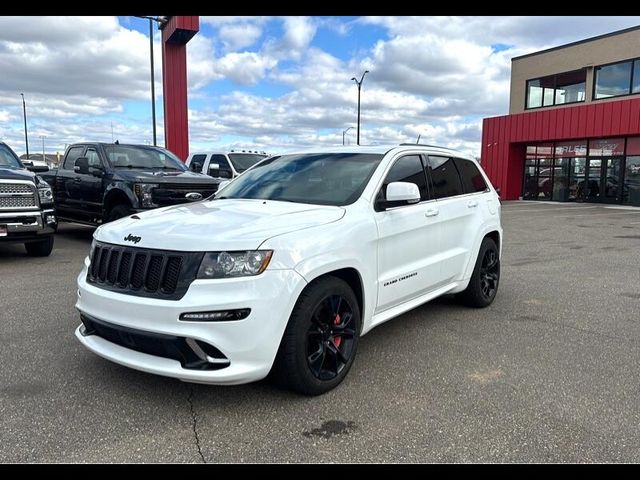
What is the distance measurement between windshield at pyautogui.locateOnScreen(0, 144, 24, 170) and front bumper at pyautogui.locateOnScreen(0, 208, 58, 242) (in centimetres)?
126

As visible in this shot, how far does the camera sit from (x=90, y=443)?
2996mm

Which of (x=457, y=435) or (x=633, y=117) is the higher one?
(x=633, y=117)

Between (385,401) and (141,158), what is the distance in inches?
322

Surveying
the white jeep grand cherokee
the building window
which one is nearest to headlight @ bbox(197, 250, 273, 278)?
the white jeep grand cherokee

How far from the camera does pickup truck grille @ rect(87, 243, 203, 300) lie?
10.5 ft

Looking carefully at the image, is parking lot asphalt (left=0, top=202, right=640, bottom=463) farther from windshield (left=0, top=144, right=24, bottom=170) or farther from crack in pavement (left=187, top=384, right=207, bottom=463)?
windshield (left=0, top=144, right=24, bottom=170)

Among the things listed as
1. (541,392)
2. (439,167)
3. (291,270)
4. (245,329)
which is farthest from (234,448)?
(439,167)

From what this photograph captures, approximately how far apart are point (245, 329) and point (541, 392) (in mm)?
2121

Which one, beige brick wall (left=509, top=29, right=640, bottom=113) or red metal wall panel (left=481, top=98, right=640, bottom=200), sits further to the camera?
beige brick wall (left=509, top=29, right=640, bottom=113)

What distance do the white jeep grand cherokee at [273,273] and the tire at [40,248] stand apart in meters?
5.48

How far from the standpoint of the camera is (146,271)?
3338 mm

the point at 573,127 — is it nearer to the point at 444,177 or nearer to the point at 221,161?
the point at 221,161

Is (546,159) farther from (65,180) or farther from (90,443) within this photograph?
(90,443)

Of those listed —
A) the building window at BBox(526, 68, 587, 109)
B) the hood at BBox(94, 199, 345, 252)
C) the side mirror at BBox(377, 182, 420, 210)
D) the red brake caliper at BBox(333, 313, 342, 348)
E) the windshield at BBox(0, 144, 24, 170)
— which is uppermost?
the building window at BBox(526, 68, 587, 109)
